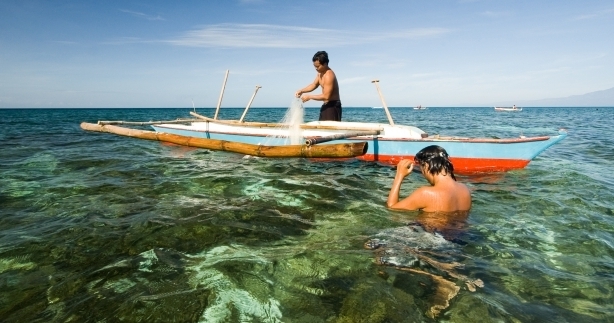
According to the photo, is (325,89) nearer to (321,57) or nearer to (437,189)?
(321,57)

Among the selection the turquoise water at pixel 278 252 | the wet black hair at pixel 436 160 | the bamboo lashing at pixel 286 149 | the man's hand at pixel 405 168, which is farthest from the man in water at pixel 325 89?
the wet black hair at pixel 436 160

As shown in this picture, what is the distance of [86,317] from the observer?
279 cm

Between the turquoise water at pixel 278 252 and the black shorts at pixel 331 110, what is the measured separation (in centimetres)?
393

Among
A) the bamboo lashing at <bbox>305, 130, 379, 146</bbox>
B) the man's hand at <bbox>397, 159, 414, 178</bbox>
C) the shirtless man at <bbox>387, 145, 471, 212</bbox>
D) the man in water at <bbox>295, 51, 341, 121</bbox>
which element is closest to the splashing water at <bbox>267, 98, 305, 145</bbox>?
the man in water at <bbox>295, 51, 341, 121</bbox>

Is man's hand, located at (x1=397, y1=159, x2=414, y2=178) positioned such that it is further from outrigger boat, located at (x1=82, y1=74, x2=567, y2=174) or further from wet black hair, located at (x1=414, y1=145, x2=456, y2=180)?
outrigger boat, located at (x1=82, y1=74, x2=567, y2=174)

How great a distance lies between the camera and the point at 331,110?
37.7 feet

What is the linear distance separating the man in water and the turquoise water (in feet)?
12.8

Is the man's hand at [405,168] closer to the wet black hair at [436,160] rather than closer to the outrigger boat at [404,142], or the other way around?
the wet black hair at [436,160]

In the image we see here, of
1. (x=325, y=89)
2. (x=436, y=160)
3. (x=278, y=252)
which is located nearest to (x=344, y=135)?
(x=325, y=89)

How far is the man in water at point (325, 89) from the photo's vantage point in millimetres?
10617

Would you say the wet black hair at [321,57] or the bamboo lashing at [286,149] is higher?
the wet black hair at [321,57]

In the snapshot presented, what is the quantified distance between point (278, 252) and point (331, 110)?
8.05m

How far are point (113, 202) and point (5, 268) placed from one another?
2.56 metres

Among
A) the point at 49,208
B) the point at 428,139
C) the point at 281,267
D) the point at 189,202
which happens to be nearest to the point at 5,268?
the point at 49,208
